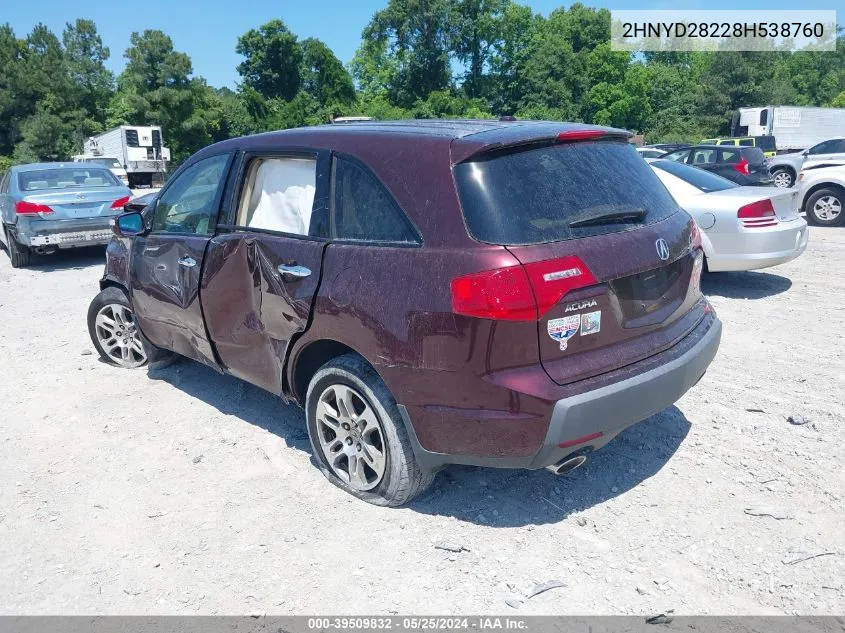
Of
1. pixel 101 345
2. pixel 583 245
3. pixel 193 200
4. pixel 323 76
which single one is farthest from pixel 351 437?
pixel 323 76

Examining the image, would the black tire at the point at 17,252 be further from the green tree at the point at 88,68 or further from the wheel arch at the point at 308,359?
the green tree at the point at 88,68

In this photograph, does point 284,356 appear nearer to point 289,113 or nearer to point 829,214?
point 829,214

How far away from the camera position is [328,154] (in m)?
3.49

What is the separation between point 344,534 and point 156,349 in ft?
9.10

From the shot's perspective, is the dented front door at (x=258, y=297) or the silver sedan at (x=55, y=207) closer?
the dented front door at (x=258, y=297)

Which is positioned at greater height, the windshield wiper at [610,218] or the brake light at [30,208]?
the windshield wiper at [610,218]

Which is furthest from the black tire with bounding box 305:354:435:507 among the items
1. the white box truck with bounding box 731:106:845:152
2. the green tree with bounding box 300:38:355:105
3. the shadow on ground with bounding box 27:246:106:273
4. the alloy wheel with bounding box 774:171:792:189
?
the green tree with bounding box 300:38:355:105

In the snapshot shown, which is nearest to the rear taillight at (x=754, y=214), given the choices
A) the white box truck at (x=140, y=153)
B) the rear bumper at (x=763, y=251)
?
the rear bumper at (x=763, y=251)

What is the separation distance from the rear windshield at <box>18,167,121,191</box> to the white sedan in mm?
9147

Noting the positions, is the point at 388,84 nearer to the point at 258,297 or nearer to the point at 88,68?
the point at 88,68

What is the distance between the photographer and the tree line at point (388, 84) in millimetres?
55469

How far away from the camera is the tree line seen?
55469mm

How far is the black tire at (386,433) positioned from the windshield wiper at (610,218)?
1151 millimetres

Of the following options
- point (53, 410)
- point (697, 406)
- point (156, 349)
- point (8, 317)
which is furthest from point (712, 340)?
point (8, 317)
